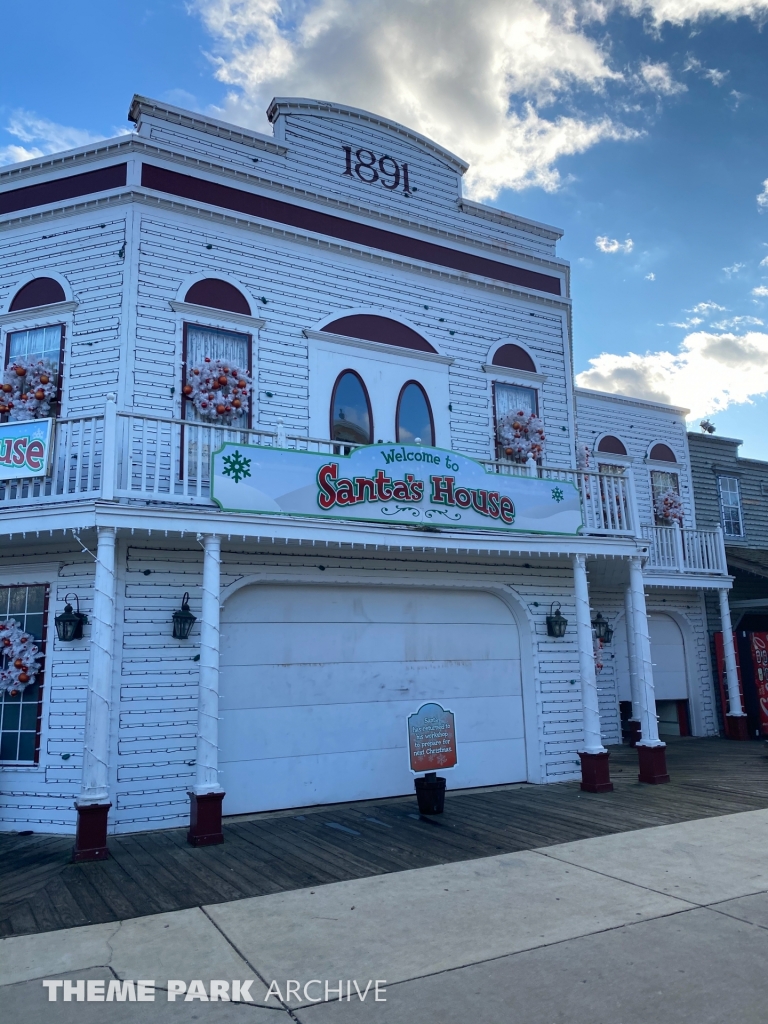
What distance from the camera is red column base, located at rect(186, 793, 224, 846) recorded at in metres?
7.96

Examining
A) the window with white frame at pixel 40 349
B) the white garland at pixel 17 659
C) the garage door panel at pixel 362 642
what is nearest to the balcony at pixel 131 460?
the window with white frame at pixel 40 349

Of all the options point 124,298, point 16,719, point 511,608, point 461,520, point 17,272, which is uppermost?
point 17,272

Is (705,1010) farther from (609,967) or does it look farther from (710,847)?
(710,847)

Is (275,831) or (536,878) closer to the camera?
(536,878)

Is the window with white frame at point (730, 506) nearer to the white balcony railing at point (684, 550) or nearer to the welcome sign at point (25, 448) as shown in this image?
the white balcony railing at point (684, 550)

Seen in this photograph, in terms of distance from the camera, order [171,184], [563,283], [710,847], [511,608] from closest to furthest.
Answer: [710,847], [171,184], [511,608], [563,283]

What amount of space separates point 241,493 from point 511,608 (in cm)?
524

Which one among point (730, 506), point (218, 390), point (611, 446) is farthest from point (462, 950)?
point (730, 506)

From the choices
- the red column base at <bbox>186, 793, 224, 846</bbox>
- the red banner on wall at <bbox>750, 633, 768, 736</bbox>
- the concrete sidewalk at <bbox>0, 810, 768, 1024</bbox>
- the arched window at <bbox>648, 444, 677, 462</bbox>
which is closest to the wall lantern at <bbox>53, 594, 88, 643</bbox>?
the red column base at <bbox>186, 793, 224, 846</bbox>

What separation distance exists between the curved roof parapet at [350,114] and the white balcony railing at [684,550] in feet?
28.3

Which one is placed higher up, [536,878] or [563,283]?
[563,283]

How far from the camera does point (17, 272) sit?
35.0ft

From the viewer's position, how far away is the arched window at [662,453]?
18.9 meters

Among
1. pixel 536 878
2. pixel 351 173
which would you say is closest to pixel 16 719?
pixel 536 878
